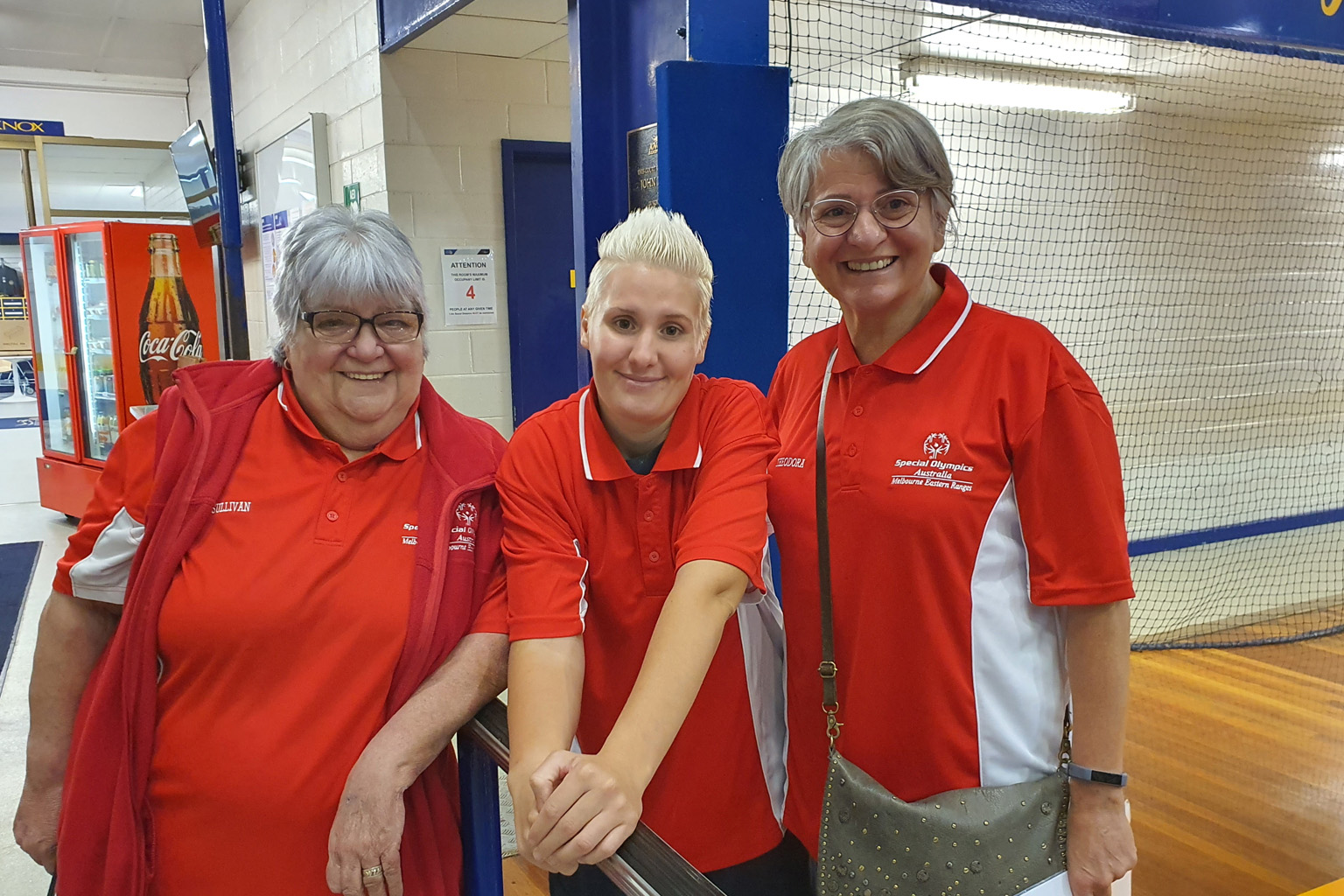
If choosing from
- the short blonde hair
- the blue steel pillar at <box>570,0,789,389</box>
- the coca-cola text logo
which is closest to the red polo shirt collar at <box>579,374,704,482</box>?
the short blonde hair

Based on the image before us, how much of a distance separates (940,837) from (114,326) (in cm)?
708

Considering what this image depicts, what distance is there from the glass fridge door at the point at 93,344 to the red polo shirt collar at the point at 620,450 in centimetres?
673

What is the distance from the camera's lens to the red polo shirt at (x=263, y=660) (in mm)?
1372

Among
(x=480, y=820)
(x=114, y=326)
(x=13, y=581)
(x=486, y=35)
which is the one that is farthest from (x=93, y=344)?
(x=480, y=820)

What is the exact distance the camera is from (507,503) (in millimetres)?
1362

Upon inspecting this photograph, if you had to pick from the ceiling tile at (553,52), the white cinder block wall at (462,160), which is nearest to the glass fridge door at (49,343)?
the white cinder block wall at (462,160)

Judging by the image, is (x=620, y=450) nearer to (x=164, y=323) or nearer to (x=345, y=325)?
(x=345, y=325)

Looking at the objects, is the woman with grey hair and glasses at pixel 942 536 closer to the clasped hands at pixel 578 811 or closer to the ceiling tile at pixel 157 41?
the clasped hands at pixel 578 811

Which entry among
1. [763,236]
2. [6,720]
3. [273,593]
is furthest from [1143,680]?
[6,720]

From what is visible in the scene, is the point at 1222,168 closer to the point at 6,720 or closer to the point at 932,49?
the point at 932,49

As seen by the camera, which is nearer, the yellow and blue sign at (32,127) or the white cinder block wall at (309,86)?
the white cinder block wall at (309,86)

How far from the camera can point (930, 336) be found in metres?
1.37

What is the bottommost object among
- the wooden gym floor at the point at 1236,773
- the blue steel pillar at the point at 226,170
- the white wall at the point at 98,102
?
the wooden gym floor at the point at 1236,773

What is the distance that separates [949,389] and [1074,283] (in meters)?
5.63
